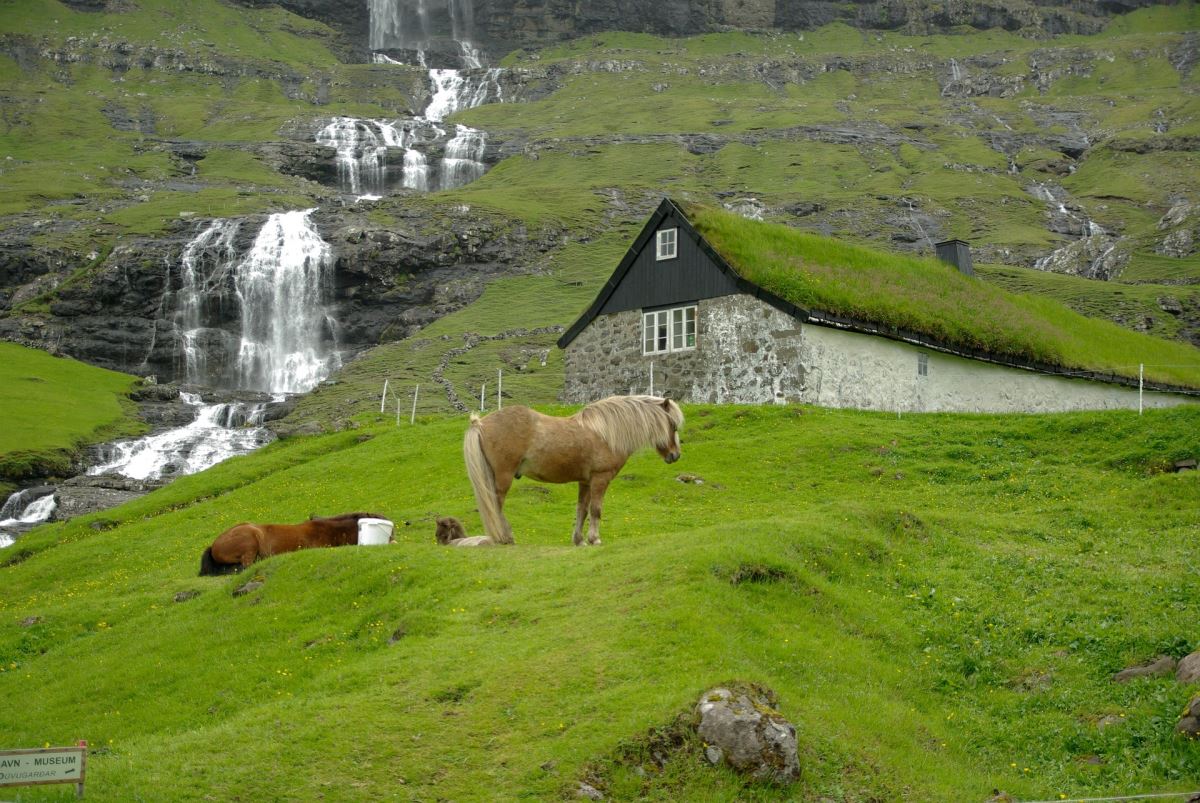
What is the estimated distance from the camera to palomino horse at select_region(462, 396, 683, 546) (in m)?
20.0

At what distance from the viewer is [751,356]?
4200cm

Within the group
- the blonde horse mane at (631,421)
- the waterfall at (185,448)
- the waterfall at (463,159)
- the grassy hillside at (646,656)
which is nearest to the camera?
the grassy hillside at (646,656)

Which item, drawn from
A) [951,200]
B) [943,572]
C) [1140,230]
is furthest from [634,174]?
[943,572]

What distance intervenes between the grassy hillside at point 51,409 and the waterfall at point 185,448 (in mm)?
2643

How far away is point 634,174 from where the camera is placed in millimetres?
156250

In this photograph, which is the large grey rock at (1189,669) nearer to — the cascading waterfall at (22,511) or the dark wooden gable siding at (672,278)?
the dark wooden gable siding at (672,278)

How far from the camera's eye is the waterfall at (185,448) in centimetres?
6438

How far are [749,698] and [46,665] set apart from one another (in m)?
13.3

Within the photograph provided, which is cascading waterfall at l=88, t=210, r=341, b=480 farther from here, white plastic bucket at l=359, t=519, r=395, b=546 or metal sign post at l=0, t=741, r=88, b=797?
metal sign post at l=0, t=741, r=88, b=797

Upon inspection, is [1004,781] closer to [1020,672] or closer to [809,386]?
[1020,672]

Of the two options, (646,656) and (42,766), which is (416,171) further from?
(42,766)

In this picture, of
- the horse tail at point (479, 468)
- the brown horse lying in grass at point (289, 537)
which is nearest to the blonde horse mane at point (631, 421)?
the horse tail at point (479, 468)

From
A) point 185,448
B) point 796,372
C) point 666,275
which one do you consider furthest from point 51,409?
point 796,372

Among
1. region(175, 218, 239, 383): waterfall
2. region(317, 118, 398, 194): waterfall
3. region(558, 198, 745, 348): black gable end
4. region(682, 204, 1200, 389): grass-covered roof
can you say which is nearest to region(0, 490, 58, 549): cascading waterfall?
region(558, 198, 745, 348): black gable end
